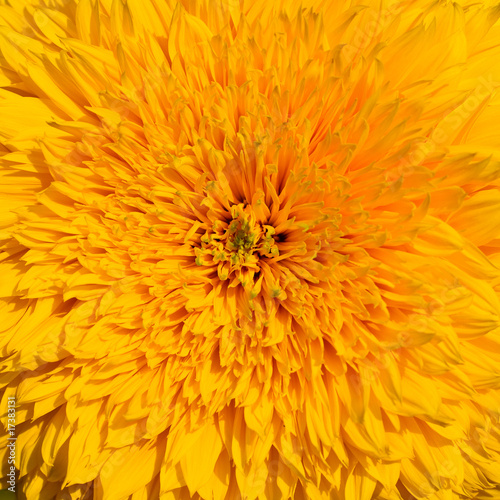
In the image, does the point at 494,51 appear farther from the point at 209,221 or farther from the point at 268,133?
the point at 209,221

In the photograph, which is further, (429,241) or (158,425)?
(158,425)

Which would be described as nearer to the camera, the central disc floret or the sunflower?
the sunflower

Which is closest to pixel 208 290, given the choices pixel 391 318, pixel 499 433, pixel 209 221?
pixel 209 221

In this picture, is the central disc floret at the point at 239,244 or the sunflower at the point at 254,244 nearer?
the sunflower at the point at 254,244

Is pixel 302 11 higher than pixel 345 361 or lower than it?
higher

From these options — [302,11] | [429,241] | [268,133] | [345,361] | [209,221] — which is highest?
[302,11]
